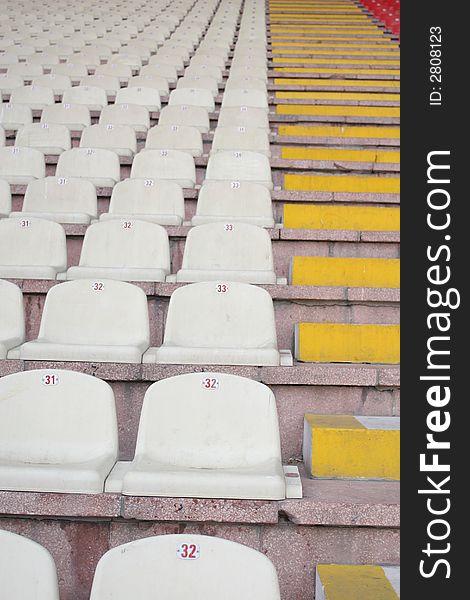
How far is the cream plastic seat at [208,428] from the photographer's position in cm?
206

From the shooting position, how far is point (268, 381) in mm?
2416

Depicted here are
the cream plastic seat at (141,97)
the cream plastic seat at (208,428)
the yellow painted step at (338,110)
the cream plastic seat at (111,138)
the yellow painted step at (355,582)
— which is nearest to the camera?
the yellow painted step at (355,582)

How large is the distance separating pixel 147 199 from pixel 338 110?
2530 millimetres

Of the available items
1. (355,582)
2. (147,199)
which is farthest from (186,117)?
(355,582)

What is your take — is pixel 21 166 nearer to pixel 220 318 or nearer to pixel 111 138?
pixel 111 138

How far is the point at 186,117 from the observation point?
5352 millimetres

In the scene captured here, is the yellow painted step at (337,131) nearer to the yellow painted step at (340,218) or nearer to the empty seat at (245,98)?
the empty seat at (245,98)

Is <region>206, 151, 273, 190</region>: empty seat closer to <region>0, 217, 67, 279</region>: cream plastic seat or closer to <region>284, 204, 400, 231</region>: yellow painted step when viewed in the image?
<region>284, 204, 400, 231</region>: yellow painted step

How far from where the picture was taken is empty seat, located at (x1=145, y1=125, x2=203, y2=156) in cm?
480

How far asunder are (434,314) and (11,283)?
221 centimetres

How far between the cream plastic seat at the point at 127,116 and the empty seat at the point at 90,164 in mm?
957

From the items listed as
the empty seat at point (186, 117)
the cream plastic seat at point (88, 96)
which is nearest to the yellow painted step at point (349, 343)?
the empty seat at point (186, 117)

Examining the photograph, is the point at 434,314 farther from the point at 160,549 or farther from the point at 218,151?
the point at 218,151

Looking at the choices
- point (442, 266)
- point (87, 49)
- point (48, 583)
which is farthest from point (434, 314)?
point (87, 49)
